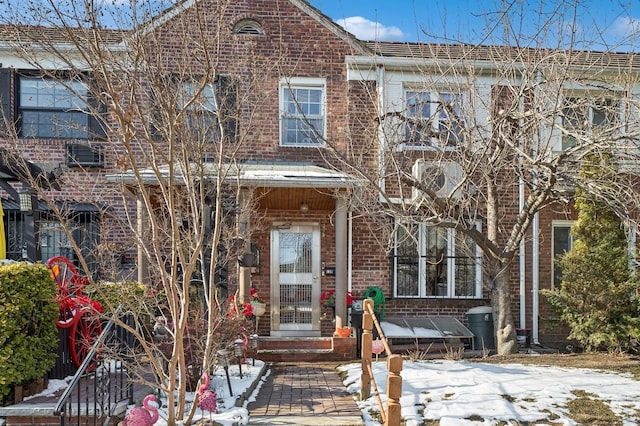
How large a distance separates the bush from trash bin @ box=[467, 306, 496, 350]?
724 cm

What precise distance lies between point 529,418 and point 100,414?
4.29m

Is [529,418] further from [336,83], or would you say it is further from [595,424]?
[336,83]

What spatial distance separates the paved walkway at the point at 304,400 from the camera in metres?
5.18

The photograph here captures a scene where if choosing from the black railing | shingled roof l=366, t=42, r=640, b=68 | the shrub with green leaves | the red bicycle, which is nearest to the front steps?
the red bicycle

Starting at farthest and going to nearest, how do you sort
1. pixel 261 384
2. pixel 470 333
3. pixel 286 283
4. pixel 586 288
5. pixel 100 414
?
pixel 286 283 < pixel 470 333 < pixel 586 288 < pixel 261 384 < pixel 100 414

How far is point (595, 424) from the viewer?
4988mm

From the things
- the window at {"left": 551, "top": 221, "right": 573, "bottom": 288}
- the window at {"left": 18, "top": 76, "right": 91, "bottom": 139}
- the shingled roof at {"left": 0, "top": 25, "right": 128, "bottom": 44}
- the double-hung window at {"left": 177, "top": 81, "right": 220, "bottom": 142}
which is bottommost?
the window at {"left": 551, "top": 221, "right": 573, "bottom": 288}

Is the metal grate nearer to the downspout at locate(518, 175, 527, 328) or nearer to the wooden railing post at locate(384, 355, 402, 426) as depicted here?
the downspout at locate(518, 175, 527, 328)

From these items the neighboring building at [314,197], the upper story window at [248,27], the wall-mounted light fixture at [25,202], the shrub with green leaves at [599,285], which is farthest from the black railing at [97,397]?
the shrub with green leaves at [599,285]

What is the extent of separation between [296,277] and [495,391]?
17.3 feet

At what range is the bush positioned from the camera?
15.8 ft

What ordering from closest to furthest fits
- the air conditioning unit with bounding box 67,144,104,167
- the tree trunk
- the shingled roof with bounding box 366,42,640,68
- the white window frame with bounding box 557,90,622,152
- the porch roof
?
the white window frame with bounding box 557,90,622,152 < the shingled roof with bounding box 366,42,640,68 < the porch roof < the tree trunk < the air conditioning unit with bounding box 67,144,104,167

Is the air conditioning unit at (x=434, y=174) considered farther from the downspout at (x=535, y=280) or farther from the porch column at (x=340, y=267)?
the downspout at (x=535, y=280)

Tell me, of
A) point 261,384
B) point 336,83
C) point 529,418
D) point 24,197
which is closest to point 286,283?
point 261,384
